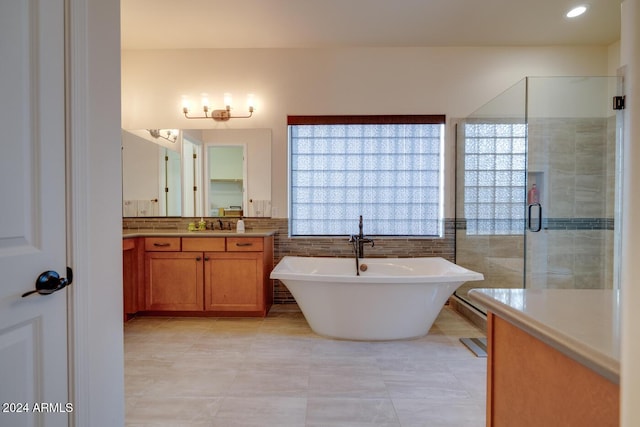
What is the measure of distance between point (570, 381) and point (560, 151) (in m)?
3.27

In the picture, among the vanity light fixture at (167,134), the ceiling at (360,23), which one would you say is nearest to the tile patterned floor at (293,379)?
the vanity light fixture at (167,134)

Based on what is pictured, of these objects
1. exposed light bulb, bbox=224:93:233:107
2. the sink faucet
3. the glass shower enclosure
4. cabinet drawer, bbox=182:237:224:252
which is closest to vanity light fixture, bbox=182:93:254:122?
exposed light bulb, bbox=224:93:233:107

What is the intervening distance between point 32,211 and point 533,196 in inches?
138

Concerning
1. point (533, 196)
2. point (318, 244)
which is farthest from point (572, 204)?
point (318, 244)

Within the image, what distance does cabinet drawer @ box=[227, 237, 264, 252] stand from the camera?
2.86m

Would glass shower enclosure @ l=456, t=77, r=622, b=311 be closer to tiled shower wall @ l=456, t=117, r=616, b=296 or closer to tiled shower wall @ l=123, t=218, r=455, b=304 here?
tiled shower wall @ l=456, t=117, r=616, b=296

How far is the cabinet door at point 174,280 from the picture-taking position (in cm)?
287

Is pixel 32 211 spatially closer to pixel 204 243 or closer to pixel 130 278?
pixel 204 243

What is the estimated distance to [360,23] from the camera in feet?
9.21

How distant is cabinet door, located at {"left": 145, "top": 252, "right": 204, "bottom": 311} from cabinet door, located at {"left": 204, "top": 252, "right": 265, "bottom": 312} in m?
0.11

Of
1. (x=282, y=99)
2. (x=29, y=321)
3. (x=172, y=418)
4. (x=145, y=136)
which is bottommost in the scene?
(x=172, y=418)

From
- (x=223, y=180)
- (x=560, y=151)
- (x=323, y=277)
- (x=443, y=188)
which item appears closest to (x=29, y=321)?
(x=323, y=277)

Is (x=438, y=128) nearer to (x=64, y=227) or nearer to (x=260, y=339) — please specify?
(x=260, y=339)

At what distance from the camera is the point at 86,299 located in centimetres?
99
